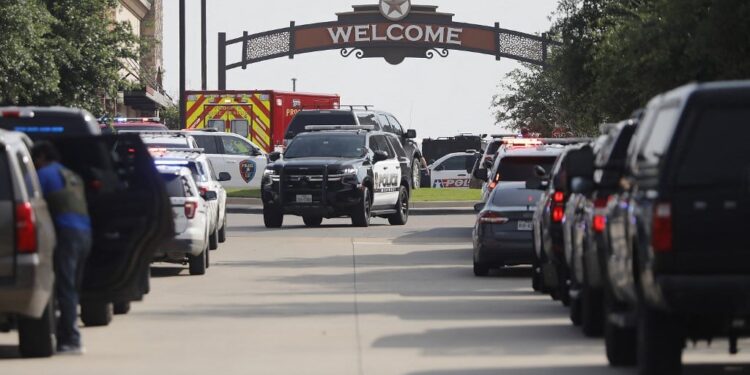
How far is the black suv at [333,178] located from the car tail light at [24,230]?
2320cm

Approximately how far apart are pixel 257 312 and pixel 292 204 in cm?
1775

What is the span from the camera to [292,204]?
126ft

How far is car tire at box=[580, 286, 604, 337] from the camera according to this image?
1698 cm

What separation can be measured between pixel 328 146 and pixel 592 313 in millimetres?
22344

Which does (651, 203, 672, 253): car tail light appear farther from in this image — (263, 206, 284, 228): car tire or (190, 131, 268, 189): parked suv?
(190, 131, 268, 189): parked suv

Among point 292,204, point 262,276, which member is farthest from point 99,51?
point 262,276

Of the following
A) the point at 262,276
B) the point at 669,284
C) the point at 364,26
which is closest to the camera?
the point at 669,284

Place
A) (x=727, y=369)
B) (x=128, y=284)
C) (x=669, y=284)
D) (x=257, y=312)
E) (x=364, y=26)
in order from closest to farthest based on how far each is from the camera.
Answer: (x=669, y=284) < (x=727, y=369) < (x=128, y=284) < (x=257, y=312) < (x=364, y=26)

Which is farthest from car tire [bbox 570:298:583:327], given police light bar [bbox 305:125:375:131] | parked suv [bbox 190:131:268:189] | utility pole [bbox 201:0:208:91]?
utility pole [bbox 201:0:208:91]

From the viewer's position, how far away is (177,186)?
25.2m

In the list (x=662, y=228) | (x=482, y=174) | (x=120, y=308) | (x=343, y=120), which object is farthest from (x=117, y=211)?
(x=343, y=120)

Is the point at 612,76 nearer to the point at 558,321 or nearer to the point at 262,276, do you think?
the point at 262,276

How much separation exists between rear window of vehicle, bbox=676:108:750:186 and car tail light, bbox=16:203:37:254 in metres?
4.97

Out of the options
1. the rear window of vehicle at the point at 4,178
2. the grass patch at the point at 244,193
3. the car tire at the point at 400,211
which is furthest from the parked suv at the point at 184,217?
the grass patch at the point at 244,193
